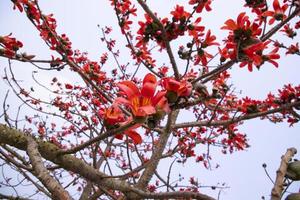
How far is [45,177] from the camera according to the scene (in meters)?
1.12

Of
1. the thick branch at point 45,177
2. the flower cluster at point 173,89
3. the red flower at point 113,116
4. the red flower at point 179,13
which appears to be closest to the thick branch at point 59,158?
the thick branch at point 45,177

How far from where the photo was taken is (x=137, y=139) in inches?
39.0

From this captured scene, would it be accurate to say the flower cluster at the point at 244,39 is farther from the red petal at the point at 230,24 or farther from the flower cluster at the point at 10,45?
the flower cluster at the point at 10,45

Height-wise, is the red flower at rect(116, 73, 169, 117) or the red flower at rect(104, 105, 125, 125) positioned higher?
the red flower at rect(116, 73, 169, 117)

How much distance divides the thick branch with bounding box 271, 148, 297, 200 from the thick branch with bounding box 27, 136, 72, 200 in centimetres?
67

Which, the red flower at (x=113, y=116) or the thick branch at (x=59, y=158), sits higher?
the thick branch at (x=59, y=158)

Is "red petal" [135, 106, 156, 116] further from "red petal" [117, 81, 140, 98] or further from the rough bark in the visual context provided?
the rough bark

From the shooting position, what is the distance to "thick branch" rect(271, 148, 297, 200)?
81 cm

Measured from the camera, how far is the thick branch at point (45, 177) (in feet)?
3.39

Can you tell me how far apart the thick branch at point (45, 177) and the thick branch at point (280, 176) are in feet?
2.19

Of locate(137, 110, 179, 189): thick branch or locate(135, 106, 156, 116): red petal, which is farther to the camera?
locate(137, 110, 179, 189): thick branch

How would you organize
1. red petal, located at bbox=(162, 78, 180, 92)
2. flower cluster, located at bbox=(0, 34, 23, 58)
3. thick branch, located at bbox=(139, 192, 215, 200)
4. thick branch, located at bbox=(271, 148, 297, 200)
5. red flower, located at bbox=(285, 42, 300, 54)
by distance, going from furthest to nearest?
red flower, located at bbox=(285, 42, 300, 54)
flower cluster, located at bbox=(0, 34, 23, 58)
thick branch, located at bbox=(139, 192, 215, 200)
red petal, located at bbox=(162, 78, 180, 92)
thick branch, located at bbox=(271, 148, 297, 200)

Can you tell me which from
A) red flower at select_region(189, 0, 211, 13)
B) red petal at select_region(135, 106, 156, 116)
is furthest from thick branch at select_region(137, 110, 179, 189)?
red petal at select_region(135, 106, 156, 116)

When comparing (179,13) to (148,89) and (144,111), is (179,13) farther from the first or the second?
(144,111)
